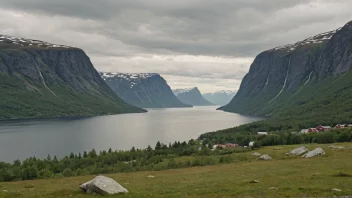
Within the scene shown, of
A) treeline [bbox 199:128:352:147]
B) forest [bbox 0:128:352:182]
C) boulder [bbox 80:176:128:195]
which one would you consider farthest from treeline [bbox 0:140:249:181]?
boulder [bbox 80:176:128:195]

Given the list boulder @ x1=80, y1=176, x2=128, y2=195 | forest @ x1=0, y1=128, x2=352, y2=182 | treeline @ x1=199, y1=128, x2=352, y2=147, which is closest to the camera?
boulder @ x1=80, y1=176, x2=128, y2=195

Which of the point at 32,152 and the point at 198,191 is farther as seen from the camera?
the point at 32,152

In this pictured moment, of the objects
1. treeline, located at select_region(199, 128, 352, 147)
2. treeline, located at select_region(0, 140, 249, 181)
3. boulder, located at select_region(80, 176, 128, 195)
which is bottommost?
treeline, located at select_region(0, 140, 249, 181)

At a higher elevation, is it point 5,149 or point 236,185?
point 236,185

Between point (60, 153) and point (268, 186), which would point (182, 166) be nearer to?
point (268, 186)

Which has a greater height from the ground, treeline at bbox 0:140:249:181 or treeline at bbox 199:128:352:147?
treeline at bbox 199:128:352:147

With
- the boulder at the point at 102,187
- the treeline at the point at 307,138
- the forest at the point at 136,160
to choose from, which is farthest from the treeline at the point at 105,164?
the boulder at the point at 102,187

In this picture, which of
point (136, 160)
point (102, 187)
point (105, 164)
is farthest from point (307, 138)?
point (102, 187)

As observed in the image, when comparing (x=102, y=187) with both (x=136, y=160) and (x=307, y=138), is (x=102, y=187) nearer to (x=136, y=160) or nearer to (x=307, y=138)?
(x=136, y=160)

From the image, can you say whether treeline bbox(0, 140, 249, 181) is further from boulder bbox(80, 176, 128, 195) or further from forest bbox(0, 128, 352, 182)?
boulder bbox(80, 176, 128, 195)

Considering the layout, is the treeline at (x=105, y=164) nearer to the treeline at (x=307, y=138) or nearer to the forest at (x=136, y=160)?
the forest at (x=136, y=160)

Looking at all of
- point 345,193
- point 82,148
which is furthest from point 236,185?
point 82,148
